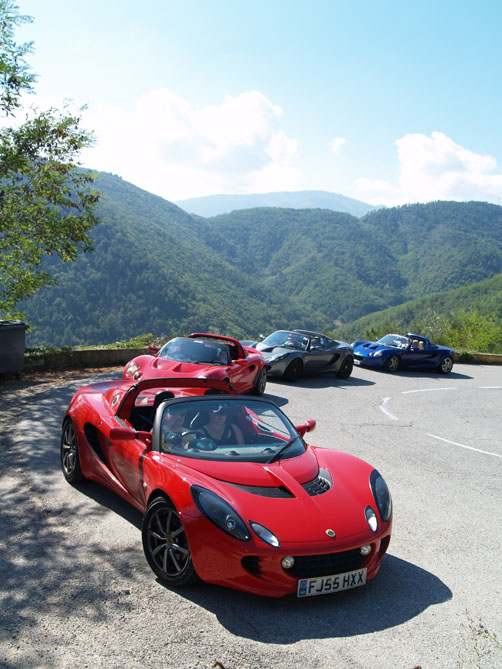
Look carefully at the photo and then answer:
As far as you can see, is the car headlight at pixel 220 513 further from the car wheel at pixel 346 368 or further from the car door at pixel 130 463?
the car wheel at pixel 346 368

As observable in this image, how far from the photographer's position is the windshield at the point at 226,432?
4254 millimetres

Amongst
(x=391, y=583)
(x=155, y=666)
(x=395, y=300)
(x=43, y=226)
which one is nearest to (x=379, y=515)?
(x=391, y=583)

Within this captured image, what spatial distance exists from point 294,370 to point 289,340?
1164 mm

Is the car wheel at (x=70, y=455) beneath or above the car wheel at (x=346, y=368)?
above

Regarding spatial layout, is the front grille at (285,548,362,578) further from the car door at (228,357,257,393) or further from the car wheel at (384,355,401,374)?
the car wheel at (384,355,401,374)

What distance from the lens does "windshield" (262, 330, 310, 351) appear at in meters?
15.3

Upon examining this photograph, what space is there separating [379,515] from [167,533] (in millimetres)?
1441

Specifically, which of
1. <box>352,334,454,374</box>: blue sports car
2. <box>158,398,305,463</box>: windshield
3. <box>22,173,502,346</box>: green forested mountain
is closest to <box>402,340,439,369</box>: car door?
<box>352,334,454,374</box>: blue sports car

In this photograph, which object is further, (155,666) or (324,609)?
(324,609)

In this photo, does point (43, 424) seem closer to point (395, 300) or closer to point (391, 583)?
point (391, 583)

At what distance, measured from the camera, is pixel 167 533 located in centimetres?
372

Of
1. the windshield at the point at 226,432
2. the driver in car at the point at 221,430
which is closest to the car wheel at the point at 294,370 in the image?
the windshield at the point at 226,432

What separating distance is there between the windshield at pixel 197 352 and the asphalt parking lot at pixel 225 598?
3610 millimetres

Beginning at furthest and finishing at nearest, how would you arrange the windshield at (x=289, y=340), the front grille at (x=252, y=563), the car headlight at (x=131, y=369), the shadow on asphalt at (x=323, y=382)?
the windshield at (x=289, y=340)
the shadow on asphalt at (x=323, y=382)
the car headlight at (x=131, y=369)
the front grille at (x=252, y=563)
